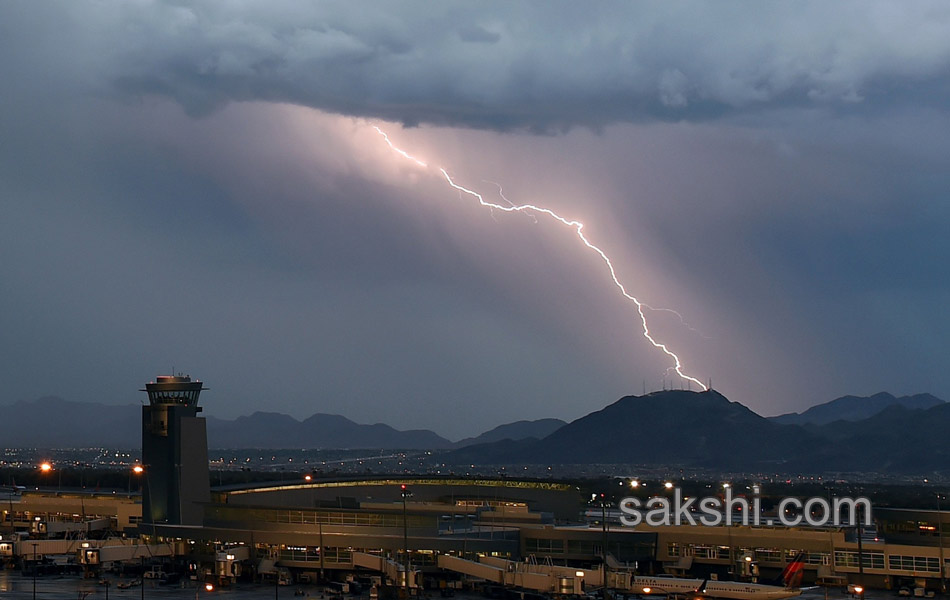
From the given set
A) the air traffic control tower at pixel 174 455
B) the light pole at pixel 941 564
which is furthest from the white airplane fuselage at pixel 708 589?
the air traffic control tower at pixel 174 455

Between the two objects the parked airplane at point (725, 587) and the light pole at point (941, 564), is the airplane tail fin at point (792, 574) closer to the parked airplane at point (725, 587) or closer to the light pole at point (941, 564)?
the parked airplane at point (725, 587)

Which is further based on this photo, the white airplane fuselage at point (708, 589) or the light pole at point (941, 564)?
Result: the light pole at point (941, 564)

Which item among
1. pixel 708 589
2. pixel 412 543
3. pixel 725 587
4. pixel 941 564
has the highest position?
pixel 412 543

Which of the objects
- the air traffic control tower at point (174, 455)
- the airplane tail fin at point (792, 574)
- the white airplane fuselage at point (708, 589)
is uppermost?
the air traffic control tower at point (174, 455)

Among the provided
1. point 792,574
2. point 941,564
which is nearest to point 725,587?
point 792,574

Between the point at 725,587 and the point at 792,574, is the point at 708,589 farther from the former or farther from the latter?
the point at 792,574

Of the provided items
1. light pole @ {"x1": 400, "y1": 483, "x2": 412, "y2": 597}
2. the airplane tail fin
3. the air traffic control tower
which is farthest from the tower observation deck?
the airplane tail fin

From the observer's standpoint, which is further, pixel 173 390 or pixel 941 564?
pixel 173 390
